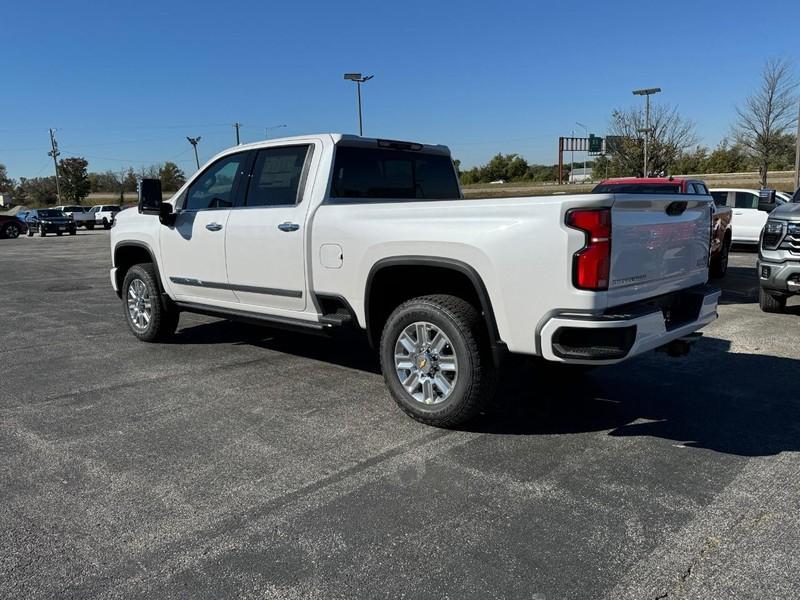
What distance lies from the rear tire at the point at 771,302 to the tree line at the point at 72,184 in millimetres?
60891

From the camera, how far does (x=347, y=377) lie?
5.56 metres

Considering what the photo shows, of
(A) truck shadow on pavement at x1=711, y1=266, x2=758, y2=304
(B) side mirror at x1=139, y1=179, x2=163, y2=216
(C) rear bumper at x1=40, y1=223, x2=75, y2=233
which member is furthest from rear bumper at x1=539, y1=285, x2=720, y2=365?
(C) rear bumper at x1=40, y1=223, x2=75, y2=233

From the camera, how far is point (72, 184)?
7850 cm

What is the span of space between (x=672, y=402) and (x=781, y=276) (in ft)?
13.1

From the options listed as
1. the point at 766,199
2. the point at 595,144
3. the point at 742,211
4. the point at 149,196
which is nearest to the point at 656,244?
the point at 149,196

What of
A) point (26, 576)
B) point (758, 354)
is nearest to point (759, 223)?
point (758, 354)

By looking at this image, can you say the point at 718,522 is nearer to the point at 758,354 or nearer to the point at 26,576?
the point at 26,576

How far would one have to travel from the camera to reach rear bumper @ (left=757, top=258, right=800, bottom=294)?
7609 millimetres

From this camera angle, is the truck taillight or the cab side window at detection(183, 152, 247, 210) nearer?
the truck taillight

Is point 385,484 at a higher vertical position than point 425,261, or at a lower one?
lower

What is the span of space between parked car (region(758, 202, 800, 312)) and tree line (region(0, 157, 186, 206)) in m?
61.0

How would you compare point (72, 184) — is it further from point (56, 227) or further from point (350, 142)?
point (350, 142)

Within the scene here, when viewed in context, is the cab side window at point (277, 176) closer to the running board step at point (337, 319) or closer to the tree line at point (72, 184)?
the running board step at point (337, 319)

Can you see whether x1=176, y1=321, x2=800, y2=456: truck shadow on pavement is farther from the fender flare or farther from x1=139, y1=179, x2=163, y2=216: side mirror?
x1=139, y1=179, x2=163, y2=216: side mirror
